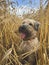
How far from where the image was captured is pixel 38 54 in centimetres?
214

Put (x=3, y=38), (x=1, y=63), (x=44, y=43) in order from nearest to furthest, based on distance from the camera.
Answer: (x=44, y=43) < (x=1, y=63) < (x=3, y=38)

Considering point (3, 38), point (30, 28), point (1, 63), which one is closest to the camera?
point (1, 63)

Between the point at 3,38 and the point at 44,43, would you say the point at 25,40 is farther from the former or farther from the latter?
the point at 44,43

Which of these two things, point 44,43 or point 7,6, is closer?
point 44,43

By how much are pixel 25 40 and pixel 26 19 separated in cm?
48

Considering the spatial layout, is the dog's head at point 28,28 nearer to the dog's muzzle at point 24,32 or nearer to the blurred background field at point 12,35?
the dog's muzzle at point 24,32

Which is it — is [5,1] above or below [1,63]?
above

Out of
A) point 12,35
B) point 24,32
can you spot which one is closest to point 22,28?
point 24,32

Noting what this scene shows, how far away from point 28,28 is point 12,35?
0.93 metres

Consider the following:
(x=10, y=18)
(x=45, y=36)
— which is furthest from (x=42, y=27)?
(x=10, y=18)

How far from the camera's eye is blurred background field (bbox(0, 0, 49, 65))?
204cm

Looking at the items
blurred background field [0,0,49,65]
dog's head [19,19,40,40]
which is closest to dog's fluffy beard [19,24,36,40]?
dog's head [19,19,40,40]

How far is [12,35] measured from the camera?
105 inches

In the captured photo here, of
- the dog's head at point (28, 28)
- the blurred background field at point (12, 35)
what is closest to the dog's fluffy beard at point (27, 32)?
the dog's head at point (28, 28)
